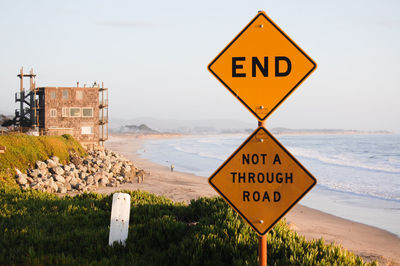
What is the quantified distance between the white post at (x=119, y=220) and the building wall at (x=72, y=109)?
3789 centimetres

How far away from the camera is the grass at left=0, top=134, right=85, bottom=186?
61.9ft

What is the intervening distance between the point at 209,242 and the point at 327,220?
36.9 ft

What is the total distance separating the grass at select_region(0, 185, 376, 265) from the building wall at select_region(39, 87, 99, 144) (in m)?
34.8

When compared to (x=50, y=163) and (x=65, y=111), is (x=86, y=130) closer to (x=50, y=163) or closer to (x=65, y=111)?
(x=65, y=111)

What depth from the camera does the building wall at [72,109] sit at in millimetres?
42562

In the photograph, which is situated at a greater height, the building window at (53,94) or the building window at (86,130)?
the building window at (53,94)

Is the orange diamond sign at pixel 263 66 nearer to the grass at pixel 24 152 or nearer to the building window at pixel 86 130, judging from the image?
the grass at pixel 24 152

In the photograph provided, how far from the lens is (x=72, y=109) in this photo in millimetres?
42719

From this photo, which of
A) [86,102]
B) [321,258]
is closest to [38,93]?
[86,102]

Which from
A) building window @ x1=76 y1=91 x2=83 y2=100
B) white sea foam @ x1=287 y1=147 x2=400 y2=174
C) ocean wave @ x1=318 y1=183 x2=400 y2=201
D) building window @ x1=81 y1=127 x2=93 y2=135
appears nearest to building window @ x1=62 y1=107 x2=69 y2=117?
building window @ x1=76 y1=91 x2=83 y2=100

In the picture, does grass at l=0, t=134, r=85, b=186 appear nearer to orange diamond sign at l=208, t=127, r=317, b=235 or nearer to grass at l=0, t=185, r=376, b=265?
grass at l=0, t=185, r=376, b=265

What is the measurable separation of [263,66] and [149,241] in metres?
4.33

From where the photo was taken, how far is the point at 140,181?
2533 cm

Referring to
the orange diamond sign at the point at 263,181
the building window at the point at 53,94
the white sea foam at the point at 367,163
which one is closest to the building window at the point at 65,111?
the building window at the point at 53,94
